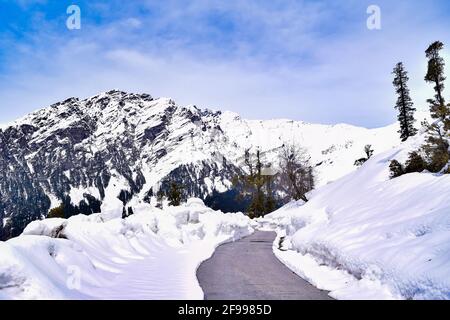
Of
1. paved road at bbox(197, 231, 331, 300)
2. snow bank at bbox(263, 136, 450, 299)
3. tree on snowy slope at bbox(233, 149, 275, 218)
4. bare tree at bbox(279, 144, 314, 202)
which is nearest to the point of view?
snow bank at bbox(263, 136, 450, 299)

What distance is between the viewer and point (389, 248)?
11773 millimetres

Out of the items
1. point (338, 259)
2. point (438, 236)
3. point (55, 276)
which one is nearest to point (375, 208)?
point (338, 259)

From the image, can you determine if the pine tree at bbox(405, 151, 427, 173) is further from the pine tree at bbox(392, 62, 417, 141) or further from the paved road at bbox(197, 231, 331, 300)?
the pine tree at bbox(392, 62, 417, 141)

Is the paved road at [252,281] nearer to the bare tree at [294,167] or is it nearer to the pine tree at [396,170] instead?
the pine tree at [396,170]

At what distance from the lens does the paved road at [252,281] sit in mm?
11196

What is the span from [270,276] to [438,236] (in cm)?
600

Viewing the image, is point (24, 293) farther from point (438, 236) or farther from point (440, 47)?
point (440, 47)

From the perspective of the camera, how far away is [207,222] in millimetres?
35844

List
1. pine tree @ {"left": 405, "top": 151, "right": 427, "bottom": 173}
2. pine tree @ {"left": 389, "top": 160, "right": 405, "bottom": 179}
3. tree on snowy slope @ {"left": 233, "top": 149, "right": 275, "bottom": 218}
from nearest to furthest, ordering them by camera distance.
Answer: pine tree @ {"left": 405, "top": 151, "right": 427, "bottom": 173}
pine tree @ {"left": 389, "top": 160, "right": 405, "bottom": 179}
tree on snowy slope @ {"left": 233, "top": 149, "right": 275, "bottom": 218}

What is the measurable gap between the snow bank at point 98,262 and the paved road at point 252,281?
0.61 meters

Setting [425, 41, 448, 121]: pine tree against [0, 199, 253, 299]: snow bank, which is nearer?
[0, 199, 253, 299]: snow bank

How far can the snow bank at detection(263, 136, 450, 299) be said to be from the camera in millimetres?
9406

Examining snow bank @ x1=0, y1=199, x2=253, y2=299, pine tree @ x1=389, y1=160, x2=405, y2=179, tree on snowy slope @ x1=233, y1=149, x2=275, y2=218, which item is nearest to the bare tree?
tree on snowy slope @ x1=233, y1=149, x2=275, y2=218

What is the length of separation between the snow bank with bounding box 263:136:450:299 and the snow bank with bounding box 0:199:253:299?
4422mm
